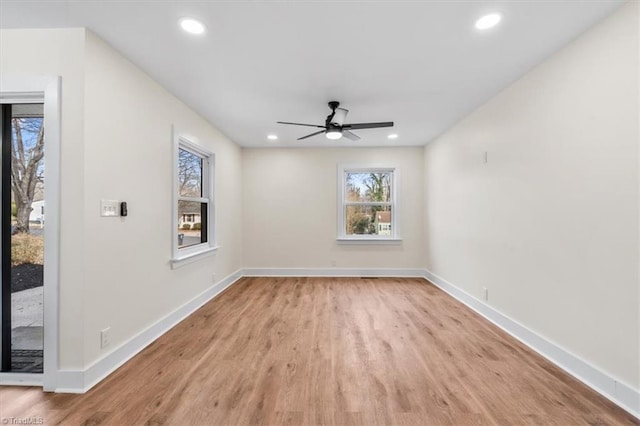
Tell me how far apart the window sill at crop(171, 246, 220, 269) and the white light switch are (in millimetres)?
959

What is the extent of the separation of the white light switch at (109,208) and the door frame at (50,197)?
245mm

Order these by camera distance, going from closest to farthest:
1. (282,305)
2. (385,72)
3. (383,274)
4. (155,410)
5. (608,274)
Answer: (155,410) → (608,274) → (385,72) → (282,305) → (383,274)

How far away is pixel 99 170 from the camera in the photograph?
2076mm

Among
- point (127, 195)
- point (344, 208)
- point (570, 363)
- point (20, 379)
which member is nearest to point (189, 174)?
point (127, 195)

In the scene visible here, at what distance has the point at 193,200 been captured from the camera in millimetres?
3729

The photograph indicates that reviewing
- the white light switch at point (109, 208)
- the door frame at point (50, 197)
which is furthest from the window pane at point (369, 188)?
the door frame at point (50, 197)

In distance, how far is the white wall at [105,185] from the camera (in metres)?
1.93

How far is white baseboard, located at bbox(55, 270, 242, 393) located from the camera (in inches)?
75.2

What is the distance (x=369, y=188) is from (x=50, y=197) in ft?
15.4

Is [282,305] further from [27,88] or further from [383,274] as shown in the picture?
[27,88]

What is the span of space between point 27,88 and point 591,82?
13.2 feet

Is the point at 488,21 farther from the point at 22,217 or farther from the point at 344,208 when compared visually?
the point at 344,208

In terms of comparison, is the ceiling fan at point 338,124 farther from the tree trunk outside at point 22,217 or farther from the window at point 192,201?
the tree trunk outside at point 22,217

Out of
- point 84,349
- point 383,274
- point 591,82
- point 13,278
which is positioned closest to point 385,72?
point 591,82
